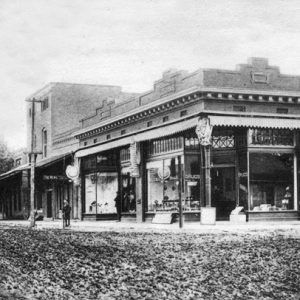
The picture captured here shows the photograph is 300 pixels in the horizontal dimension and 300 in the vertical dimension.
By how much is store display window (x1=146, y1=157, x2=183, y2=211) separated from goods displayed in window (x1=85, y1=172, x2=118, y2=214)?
640 cm

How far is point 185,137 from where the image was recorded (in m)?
29.9

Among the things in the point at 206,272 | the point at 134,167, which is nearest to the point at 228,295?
the point at 206,272

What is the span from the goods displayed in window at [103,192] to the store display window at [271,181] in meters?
12.7

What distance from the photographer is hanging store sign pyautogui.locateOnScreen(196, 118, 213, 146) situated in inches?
1068

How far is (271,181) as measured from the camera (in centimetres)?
2858

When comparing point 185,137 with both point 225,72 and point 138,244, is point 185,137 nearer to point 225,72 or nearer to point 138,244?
point 225,72

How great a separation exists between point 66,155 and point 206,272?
111 ft

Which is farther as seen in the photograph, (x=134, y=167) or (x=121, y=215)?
(x=121, y=215)

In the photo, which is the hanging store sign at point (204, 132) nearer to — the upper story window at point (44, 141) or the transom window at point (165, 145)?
the transom window at point (165, 145)

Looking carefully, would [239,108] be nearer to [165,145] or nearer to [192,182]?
[192,182]

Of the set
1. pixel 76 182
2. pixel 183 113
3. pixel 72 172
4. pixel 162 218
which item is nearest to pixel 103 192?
pixel 72 172

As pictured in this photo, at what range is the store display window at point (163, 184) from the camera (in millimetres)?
30625

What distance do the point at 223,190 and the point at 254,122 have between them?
3.82 m

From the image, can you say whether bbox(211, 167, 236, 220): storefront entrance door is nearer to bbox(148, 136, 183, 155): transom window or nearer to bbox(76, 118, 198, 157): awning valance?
bbox(148, 136, 183, 155): transom window
